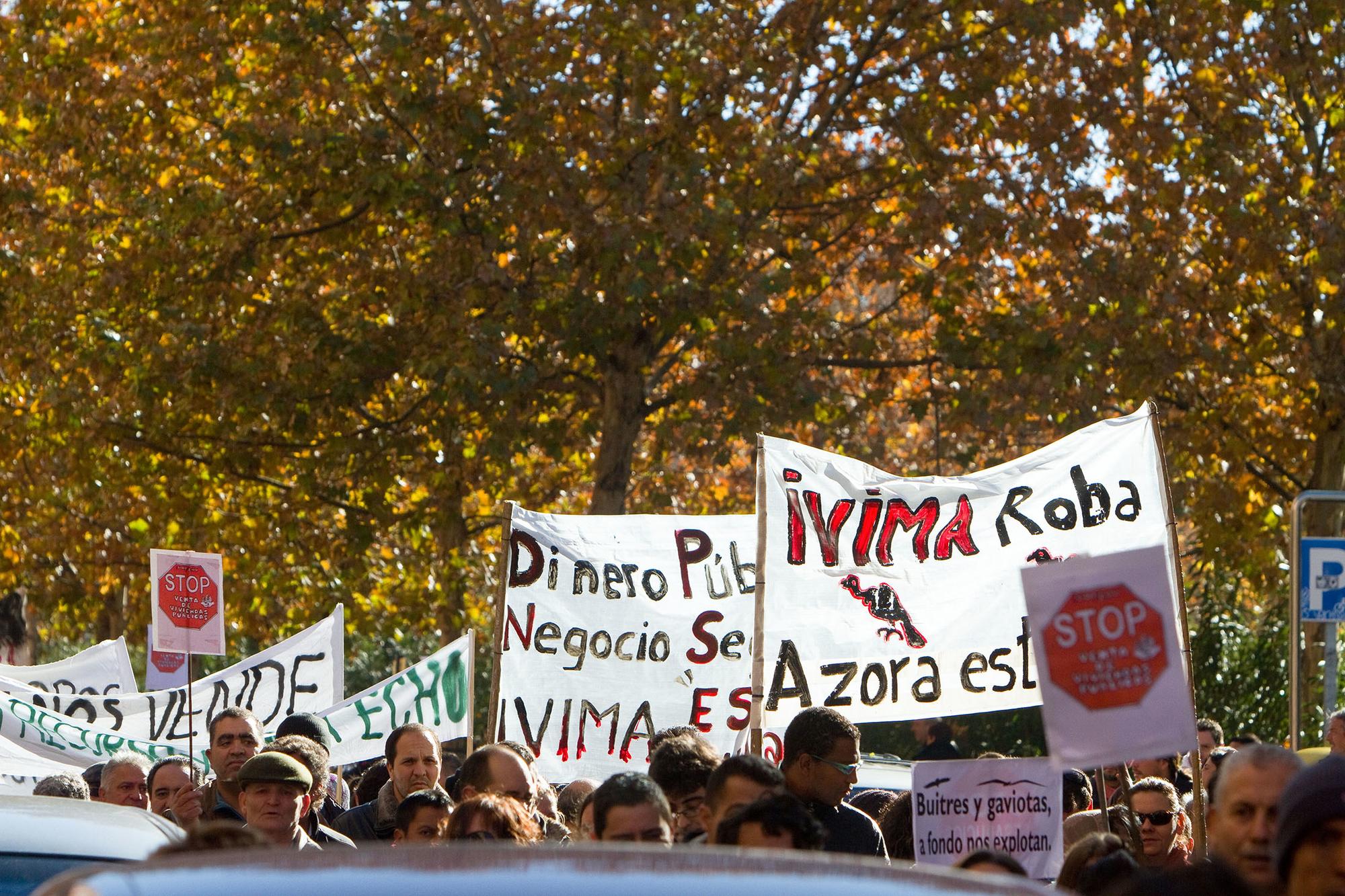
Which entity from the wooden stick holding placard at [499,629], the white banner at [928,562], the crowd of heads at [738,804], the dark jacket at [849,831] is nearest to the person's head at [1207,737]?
the crowd of heads at [738,804]

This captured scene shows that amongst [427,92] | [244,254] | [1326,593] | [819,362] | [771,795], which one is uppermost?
[427,92]

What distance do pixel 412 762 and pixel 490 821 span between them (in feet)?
6.73

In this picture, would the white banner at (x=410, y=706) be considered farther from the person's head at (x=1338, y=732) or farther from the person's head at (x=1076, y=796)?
the person's head at (x=1338, y=732)

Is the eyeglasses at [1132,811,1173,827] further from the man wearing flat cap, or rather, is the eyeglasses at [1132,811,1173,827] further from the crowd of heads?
the man wearing flat cap

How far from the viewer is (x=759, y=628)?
25.6 feet

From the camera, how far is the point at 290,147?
15086 mm

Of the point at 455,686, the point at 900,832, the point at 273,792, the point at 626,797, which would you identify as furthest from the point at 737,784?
the point at 455,686

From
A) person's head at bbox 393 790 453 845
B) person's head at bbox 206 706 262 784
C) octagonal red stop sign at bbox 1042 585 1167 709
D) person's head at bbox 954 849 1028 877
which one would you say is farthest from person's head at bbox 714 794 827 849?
person's head at bbox 206 706 262 784

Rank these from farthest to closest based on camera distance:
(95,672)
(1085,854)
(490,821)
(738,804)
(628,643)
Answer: (95,672) < (628,643) < (490,821) < (738,804) < (1085,854)

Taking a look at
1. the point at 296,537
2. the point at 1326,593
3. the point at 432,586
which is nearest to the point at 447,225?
the point at 296,537

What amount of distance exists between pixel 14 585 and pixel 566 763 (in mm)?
14669

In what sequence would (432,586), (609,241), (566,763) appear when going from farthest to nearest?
1. (432,586)
2. (609,241)
3. (566,763)

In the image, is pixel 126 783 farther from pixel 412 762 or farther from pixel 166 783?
pixel 412 762

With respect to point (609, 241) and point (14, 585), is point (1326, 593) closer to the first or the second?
point (609, 241)
